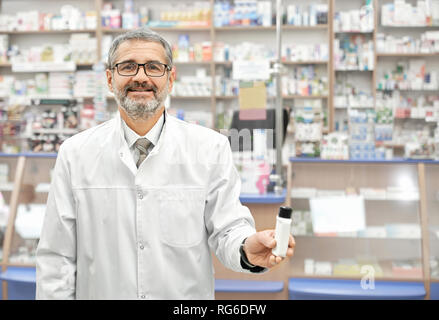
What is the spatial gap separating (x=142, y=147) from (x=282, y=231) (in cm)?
64

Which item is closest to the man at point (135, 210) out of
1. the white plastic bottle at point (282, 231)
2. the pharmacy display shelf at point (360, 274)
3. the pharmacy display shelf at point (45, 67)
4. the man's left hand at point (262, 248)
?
the man's left hand at point (262, 248)

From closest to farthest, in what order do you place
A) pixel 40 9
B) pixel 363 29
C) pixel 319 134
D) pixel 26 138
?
1. pixel 319 134
2. pixel 26 138
3. pixel 363 29
4. pixel 40 9

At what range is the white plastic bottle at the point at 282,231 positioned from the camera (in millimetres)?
1170

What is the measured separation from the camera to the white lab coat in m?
1.54

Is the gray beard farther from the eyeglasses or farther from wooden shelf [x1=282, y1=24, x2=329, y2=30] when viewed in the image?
wooden shelf [x1=282, y1=24, x2=329, y2=30]

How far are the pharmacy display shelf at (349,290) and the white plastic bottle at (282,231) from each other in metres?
1.76

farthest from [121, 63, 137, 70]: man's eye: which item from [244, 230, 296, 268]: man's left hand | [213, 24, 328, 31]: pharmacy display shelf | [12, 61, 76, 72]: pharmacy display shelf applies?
[12, 61, 76, 72]: pharmacy display shelf

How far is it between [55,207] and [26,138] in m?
2.24

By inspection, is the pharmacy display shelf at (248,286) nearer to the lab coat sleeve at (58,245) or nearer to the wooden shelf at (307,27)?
the lab coat sleeve at (58,245)

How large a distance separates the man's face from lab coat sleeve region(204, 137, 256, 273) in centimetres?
27

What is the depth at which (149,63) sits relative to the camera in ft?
5.10

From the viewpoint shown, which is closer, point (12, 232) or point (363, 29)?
point (12, 232)
